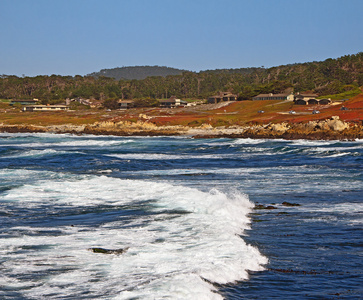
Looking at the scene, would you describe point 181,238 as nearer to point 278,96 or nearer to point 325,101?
point 325,101

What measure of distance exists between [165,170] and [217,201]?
17.2 meters

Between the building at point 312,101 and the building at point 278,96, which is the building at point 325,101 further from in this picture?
the building at point 278,96

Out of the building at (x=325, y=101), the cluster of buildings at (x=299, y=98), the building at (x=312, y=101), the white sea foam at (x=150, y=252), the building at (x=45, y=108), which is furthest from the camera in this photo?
the building at (x=45, y=108)

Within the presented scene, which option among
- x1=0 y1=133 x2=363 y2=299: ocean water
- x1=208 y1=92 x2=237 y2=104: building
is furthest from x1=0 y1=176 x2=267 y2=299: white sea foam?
x1=208 y1=92 x2=237 y2=104: building

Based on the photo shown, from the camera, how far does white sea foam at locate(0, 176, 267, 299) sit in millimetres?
10445

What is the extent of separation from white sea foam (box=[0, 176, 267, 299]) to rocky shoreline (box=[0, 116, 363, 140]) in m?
47.0

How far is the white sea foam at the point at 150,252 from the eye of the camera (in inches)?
411

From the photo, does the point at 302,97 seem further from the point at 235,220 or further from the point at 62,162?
the point at 235,220

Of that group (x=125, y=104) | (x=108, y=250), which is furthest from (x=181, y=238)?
(x=125, y=104)

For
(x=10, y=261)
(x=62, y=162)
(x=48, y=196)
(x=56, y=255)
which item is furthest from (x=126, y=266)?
(x=62, y=162)

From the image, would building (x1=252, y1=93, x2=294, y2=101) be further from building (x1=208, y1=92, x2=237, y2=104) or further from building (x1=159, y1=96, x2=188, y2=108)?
building (x1=159, y1=96, x2=188, y2=108)

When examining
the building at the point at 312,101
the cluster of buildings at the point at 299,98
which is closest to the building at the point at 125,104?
the cluster of buildings at the point at 299,98

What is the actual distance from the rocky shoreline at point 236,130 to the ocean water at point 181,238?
36849mm

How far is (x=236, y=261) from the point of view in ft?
39.9
